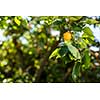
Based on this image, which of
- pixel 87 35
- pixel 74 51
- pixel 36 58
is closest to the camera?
pixel 74 51

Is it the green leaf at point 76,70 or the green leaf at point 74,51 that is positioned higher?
the green leaf at point 74,51

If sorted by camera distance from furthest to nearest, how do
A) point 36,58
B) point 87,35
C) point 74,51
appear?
point 36,58 → point 87,35 → point 74,51

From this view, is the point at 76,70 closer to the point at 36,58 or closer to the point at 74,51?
the point at 74,51

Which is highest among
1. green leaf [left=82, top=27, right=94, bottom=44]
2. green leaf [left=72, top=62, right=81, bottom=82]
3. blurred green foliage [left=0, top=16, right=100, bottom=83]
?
green leaf [left=82, top=27, right=94, bottom=44]

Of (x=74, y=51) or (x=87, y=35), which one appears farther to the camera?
(x=87, y=35)

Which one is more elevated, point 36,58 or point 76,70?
point 76,70

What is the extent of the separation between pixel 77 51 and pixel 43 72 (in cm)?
229

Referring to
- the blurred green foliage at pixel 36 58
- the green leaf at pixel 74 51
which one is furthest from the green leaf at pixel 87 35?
the blurred green foliage at pixel 36 58

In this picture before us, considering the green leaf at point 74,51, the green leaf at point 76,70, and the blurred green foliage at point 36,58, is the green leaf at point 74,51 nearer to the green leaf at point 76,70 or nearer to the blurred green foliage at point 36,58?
the green leaf at point 76,70

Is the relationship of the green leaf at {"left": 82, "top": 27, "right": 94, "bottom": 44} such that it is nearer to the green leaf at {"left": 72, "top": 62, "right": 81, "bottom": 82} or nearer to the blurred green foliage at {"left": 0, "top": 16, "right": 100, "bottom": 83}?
the green leaf at {"left": 72, "top": 62, "right": 81, "bottom": 82}

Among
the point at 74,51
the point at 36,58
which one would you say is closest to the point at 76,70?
the point at 74,51

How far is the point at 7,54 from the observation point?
14.6ft

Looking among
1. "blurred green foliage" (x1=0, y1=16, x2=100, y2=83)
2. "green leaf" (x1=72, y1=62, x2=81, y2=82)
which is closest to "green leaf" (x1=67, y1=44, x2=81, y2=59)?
"green leaf" (x1=72, y1=62, x2=81, y2=82)
